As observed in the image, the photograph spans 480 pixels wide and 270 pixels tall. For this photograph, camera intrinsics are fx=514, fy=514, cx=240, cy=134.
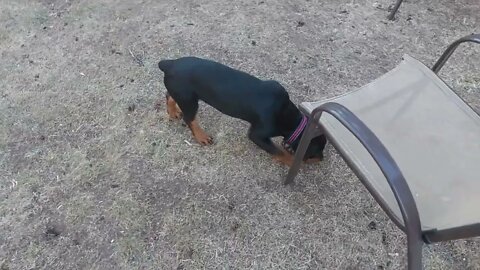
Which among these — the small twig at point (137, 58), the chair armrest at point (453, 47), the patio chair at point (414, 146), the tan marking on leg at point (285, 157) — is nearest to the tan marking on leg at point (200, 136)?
the tan marking on leg at point (285, 157)

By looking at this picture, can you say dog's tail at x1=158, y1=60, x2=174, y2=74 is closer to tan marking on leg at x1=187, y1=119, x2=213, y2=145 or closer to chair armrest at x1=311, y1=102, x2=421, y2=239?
tan marking on leg at x1=187, y1=119, x2=213, y2=145

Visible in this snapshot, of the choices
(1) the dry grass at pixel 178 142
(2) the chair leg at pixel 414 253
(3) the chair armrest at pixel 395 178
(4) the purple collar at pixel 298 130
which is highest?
(3) the chair armrest at pixel 395 178

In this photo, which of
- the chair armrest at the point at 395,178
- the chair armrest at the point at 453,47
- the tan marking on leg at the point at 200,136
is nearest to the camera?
the chair armrest at the point at 395,178

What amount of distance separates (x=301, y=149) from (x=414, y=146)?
0.39 m

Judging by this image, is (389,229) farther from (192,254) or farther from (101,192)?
(101,192)

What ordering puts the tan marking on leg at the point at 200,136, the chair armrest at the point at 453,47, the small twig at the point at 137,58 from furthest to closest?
the small twig at the point at 137,58 < the tan marking on leg at the point at 200,136 < the chair armrest at the point at 453,47

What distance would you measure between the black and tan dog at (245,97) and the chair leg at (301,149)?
0.26 feet

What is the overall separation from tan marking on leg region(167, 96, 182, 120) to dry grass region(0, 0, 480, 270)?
36 millimetres

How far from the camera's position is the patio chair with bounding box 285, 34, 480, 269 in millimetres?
1340

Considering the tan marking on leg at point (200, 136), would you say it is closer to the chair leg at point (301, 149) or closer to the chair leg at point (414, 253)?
the chair leg at point (301, 149)

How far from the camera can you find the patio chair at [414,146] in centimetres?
134

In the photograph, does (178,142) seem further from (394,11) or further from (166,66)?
(394,11)

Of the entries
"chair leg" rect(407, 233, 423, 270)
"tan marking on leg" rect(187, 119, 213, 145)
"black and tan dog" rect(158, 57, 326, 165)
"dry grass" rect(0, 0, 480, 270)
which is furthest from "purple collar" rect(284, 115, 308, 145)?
"chair leg" rect(407, 233, 423, 270)

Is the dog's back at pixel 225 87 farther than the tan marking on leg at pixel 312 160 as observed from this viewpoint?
No
